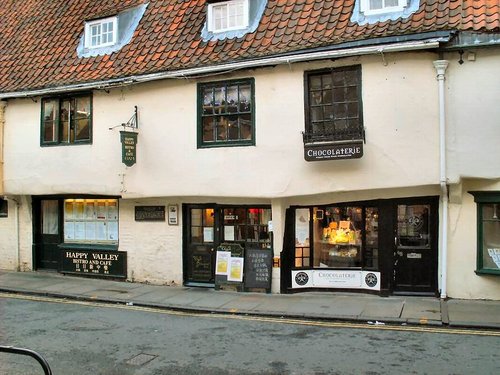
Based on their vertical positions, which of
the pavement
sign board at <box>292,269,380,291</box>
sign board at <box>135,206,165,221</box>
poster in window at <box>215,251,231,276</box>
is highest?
sign board at <box>135,206,165,221</box>

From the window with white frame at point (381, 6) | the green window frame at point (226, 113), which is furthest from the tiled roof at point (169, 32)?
the green window frame at point (226, 113)

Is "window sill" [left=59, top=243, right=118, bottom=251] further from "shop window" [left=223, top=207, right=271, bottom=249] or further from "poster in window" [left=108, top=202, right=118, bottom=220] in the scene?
"shop window" [left=223, top=207, right=271, bottom=249]

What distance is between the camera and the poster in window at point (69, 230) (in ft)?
52.0

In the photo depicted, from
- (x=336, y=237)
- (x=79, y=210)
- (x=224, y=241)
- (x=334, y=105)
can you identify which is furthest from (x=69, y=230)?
(x=334, y=105)

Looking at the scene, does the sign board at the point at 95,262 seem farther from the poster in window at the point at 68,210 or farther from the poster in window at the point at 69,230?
the poster in window at the point at 68,210

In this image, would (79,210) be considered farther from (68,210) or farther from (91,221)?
(91,221)

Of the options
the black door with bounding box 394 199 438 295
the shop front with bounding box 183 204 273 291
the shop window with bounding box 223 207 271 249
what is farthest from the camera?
the shop window with bounding box 223 207 271 249

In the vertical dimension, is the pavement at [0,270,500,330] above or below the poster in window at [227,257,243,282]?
below

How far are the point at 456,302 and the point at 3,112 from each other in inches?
548

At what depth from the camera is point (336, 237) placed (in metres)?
12.4

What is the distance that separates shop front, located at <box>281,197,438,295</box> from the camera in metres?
11.6

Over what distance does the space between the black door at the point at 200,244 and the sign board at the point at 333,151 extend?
136 inches

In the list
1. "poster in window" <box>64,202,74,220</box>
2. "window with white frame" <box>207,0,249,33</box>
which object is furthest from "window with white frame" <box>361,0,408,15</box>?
"poster in window" <box>64,202,74,220</box>

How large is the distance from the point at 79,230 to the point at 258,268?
6.23m
